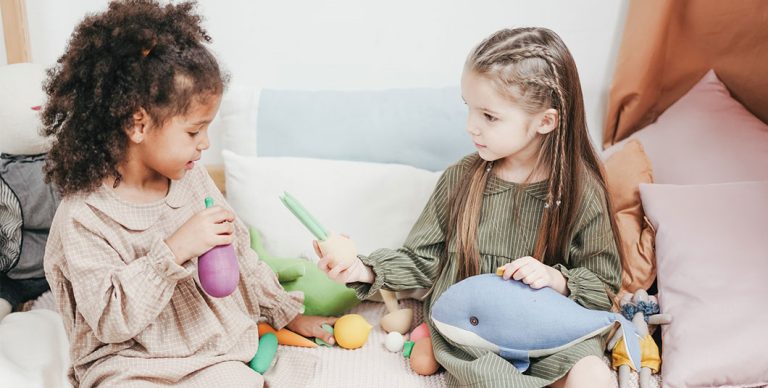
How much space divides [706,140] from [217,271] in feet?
3.33

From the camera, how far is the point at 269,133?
156cm

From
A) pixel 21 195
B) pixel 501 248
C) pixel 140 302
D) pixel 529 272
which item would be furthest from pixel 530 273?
pixel 21 195

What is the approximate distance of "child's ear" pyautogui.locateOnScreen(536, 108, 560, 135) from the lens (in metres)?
1.23

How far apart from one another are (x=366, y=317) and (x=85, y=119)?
640 millimetres

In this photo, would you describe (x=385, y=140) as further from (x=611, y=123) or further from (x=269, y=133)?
(x=611, y=123)

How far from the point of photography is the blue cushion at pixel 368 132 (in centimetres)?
155

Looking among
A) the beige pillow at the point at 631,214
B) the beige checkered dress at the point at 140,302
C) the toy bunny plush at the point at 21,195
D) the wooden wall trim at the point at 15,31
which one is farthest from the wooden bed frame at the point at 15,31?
the beige pillow at the point at 631,214

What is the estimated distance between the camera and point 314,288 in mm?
1385

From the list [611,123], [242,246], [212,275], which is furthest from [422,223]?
[611,123]

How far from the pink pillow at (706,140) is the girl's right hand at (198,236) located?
919mm

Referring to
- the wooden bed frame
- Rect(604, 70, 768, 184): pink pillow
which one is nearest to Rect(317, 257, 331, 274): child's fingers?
Rect(604, 70, 768, 184): pink pillow

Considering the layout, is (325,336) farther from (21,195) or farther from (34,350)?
(21,195)

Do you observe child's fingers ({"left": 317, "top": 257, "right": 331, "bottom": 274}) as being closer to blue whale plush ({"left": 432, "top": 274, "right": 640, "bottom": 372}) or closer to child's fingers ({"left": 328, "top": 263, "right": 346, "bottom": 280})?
child's fingers ({"left": 328, "top": 263, "right": 346, "bottom": 280})

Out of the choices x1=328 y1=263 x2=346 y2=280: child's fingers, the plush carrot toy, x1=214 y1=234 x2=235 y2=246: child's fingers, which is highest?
x1=214 y1=234 x2=235 y2=246: child's fingers
